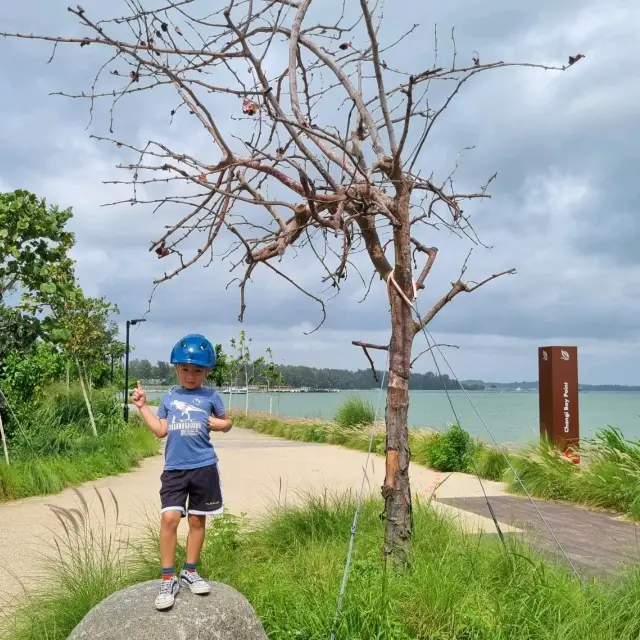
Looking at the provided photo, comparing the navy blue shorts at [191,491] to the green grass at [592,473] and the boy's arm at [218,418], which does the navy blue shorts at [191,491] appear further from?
the green grass at [592,473]

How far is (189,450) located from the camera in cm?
379

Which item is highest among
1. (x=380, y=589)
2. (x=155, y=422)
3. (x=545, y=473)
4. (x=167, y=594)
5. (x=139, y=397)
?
(x=139, y=397)

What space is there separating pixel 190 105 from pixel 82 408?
1371 cm

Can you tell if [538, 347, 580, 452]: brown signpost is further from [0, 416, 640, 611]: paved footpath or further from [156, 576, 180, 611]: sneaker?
[156, 576, 180, 611]: sneaker

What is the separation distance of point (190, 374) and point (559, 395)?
9717 millimetres

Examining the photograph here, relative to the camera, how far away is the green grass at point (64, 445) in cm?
1123

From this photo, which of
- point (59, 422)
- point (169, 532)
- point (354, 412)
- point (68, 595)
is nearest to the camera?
point (169, 532)

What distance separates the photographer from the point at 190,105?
4738 mm

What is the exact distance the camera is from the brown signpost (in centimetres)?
1222

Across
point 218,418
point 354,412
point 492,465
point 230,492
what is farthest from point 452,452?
point 218,418

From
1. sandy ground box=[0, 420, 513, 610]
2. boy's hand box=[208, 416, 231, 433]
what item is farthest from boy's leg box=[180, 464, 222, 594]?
sandy ground box=[0, 420, 513, 610]

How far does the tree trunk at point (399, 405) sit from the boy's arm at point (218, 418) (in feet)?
3.74

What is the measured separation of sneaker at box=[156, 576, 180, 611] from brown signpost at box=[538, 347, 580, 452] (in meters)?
9.66

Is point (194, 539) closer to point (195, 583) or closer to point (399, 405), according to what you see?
point (195, 583)
